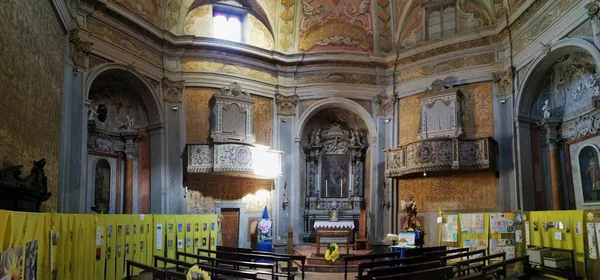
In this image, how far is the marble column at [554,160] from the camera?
15.1m

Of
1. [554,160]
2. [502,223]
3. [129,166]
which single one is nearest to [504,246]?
[502,223]

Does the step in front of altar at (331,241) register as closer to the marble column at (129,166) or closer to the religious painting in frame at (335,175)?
the religious painting in frame at (335,175)

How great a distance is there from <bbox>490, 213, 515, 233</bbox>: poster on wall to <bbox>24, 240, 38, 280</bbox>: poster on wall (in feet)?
36.6

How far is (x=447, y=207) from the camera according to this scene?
17.6 metres

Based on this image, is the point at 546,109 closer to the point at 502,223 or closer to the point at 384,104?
the point at 502,223

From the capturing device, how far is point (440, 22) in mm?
19516

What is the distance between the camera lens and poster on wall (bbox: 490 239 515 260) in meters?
12.7

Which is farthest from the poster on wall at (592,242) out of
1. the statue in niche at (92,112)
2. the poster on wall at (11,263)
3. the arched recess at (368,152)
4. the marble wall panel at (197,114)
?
the statue in niche at (92,112)

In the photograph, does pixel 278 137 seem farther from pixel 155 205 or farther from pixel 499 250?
pixel 499 250

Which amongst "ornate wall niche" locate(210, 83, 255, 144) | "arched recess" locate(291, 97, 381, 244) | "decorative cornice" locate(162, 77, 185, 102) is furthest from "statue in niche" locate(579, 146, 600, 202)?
"decorative cornice" locate(162, 77, 185, 102)

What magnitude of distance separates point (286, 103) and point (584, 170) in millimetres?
11205

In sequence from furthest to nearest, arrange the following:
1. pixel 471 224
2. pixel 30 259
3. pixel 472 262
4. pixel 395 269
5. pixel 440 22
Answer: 1. pixel 440 22
2. pixel 471 224
3. pixel 472 262
4. pixel 395 269
5. pixel 30 259

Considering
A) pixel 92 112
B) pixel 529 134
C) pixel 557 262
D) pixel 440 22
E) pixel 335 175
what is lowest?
pixel 557 262

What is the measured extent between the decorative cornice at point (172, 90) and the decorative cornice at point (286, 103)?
163 inches
